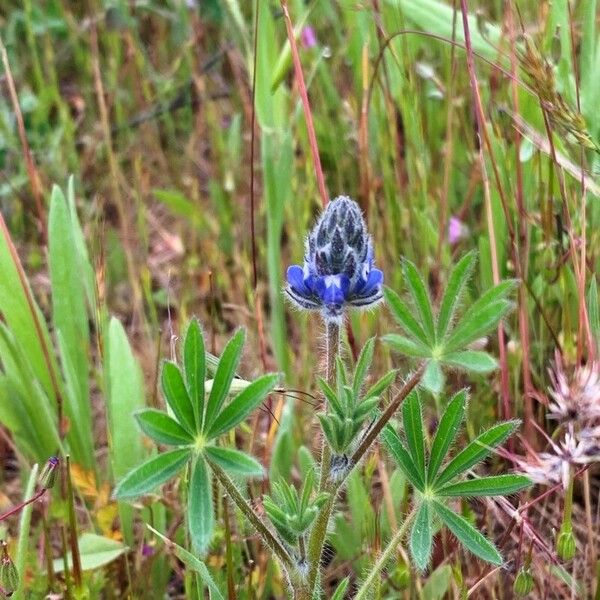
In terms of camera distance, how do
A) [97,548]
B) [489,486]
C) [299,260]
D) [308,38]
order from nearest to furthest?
[489,486]
[97,548]
[299,260]
[308,38]

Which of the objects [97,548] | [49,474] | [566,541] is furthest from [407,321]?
[97,548]

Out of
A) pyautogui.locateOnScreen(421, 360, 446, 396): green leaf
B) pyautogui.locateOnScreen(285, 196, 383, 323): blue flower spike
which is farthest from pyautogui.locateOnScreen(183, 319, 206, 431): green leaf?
pyautogui.locateOnScreen(421, 360, 446, 396): green leaf

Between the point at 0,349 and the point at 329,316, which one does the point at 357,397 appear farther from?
the point at 0,349

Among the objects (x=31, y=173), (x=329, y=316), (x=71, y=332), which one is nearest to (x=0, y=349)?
(x=71, y=332)

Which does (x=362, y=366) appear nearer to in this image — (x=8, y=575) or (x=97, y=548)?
(x=8, y=575)

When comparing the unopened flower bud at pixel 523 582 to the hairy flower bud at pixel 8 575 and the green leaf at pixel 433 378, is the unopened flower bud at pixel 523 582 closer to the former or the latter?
the green leaf at pixel 433 378

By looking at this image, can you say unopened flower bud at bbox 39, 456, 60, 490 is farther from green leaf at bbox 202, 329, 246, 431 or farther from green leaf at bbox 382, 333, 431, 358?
green leaf at bbox 382, 333, 431, 358
